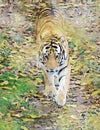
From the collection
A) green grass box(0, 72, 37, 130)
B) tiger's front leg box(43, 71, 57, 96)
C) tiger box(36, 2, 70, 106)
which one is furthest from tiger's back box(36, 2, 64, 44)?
green grass box(0, 72, 37, 130)

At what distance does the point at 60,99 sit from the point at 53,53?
0.55 meters

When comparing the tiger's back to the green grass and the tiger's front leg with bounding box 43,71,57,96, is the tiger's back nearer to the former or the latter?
the tiger's front leg with bounding box 43,71,57,96

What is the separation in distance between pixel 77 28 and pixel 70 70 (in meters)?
1.43

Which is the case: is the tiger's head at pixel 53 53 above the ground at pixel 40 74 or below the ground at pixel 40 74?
above

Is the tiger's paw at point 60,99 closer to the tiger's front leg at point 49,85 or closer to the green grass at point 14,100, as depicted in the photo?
the tiger's front leg at point 49,85

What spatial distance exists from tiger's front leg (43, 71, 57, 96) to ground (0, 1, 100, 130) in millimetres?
90

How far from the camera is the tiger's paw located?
218 inches

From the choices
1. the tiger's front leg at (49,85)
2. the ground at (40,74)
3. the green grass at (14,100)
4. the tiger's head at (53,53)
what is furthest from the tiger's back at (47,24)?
the green grass at (14,100)

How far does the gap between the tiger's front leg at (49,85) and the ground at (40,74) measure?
9 centimetres

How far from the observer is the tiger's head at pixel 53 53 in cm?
557

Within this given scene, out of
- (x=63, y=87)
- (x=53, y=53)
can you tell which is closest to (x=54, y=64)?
(x=53, y=53)

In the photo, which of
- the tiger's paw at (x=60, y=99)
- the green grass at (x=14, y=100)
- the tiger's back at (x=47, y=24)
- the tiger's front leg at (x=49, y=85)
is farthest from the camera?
the tiger's back at (x=47, y=24)

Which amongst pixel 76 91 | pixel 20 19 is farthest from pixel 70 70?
pixel 20 19

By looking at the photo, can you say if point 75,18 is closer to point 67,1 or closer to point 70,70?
point 67,1
